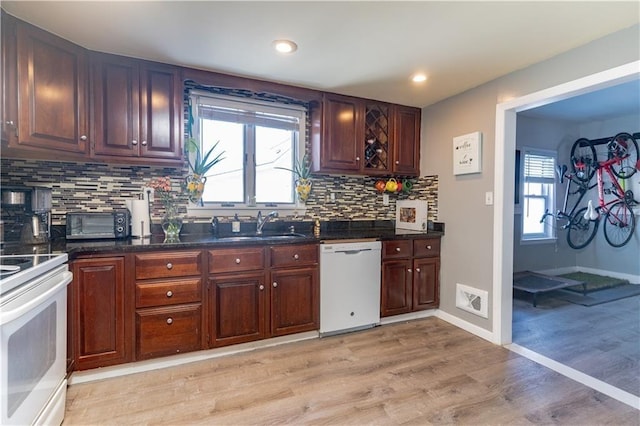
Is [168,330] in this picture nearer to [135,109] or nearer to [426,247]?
[135,109]

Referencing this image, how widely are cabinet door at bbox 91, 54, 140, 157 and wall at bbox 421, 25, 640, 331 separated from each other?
2775mm

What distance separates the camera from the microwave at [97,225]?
7.32 ft

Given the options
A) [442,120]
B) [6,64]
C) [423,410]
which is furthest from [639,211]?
[6,64]

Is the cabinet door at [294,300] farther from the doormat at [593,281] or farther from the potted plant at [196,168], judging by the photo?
the doormat at [593,281]

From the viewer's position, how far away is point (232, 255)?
240 cm

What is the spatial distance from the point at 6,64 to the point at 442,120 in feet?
11.1

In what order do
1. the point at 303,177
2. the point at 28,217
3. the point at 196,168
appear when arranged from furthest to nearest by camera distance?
the point at 303,177 → the point at 196,168 → the point at 28,217

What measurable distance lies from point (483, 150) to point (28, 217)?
11.5 ft

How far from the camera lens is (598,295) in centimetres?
402

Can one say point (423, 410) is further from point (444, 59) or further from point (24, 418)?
point (444, 59)

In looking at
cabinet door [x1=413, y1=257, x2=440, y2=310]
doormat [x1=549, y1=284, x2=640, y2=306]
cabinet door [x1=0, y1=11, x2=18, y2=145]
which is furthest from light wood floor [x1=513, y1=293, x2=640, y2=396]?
cabinet door [x1=0, y1=11, x2=18, y2=145]

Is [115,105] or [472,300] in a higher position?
[115,105]

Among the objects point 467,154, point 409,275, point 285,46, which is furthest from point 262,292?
point 467,154

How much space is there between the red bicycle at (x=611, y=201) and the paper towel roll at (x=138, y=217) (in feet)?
19.1
